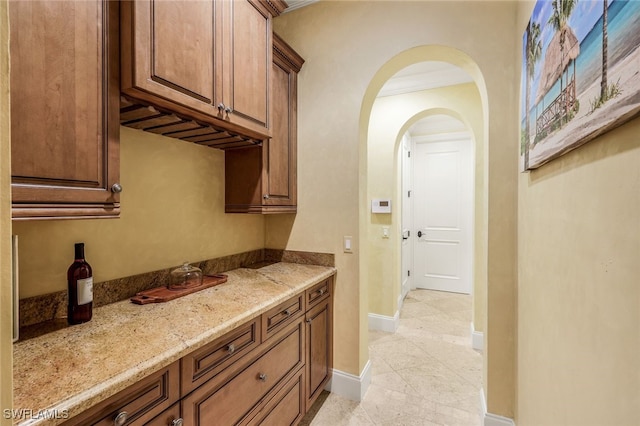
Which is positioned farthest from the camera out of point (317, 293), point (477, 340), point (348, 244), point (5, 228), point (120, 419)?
point (477, 340)

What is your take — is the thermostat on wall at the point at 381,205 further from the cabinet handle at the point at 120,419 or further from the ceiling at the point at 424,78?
the cabinet handle at the point at 120,419

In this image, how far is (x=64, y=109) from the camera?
36.9 inches

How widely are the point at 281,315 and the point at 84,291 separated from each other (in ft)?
2.88

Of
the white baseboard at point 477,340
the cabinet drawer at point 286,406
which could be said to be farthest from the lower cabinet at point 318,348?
the white baseboard at point 477,340

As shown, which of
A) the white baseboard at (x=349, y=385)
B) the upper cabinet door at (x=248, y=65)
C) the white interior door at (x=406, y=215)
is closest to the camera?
the upper cabinet door at (x=248, y=65)

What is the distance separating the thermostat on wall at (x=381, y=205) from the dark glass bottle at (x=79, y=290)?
2752mm

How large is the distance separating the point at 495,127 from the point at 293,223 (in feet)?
5.09

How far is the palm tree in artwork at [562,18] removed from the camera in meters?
0.92

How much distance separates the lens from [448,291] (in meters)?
4.88

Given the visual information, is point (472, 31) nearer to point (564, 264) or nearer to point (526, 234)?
point (526, 234)

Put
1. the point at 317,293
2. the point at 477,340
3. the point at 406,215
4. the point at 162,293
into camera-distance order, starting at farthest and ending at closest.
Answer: the point at 406,215 < the point at 477,340 < the point at 317,293 < the point at 162,293

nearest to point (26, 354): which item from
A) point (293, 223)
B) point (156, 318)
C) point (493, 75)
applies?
point (156, 318)

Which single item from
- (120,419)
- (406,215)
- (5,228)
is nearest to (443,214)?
(406,215)

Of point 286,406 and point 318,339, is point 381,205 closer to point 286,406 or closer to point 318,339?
point 318,339
